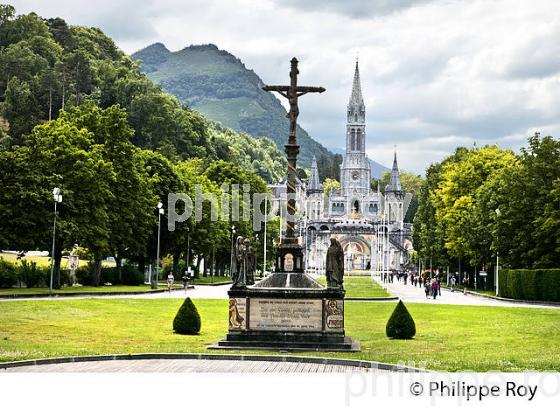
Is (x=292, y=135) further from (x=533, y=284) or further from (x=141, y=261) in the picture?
(x=141, y=261)

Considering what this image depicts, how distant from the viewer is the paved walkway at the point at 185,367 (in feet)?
67.8

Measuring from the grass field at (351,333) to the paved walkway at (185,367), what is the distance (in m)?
1.29

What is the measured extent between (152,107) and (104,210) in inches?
3242

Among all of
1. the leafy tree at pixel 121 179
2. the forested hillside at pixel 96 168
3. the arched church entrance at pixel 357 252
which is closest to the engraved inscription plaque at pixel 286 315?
the forested hillside at pixel 96 168

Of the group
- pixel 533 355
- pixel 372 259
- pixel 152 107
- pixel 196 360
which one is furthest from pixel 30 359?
pixel 372 259

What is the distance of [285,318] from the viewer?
26328 mm

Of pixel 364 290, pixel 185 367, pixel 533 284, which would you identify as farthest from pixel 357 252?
pixel 185 367

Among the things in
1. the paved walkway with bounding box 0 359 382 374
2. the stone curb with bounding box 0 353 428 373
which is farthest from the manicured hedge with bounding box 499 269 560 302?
the paved walkway with bounding box 0 359 382 374

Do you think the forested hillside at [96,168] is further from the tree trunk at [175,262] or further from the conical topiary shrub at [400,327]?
the conical topiary shrub at [400,327]

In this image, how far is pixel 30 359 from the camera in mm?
21766

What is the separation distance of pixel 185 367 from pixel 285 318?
17.8ft

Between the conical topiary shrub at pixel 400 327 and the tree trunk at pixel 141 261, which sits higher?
the tree trunk at pixel 141 261

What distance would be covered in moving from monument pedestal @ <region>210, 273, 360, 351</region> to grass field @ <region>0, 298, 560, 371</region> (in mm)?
1163

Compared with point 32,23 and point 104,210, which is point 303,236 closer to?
point 32,23
